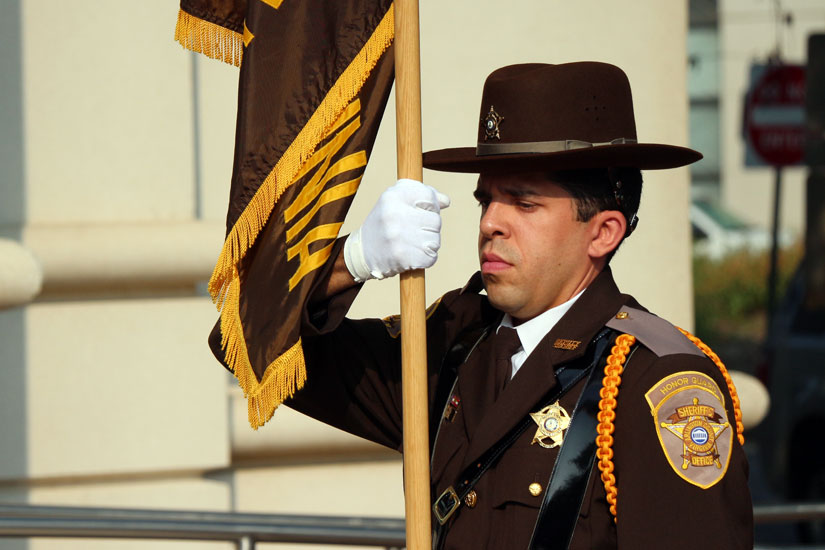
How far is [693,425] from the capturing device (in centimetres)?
217

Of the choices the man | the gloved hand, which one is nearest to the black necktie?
the man

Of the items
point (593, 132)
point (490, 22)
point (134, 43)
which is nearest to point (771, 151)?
point (490, 22)

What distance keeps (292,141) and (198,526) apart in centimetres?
106

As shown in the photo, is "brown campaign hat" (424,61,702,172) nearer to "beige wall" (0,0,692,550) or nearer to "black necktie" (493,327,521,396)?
"black necktie" (493,327,521,396)

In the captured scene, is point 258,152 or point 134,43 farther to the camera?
point 134,43

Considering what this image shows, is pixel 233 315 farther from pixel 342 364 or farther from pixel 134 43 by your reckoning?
pixel 134 43

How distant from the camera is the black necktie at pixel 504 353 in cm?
247

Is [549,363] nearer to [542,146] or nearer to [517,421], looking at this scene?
[517,421]

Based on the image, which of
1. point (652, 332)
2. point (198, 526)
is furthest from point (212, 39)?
point (198, 526)

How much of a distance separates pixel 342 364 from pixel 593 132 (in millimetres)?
659

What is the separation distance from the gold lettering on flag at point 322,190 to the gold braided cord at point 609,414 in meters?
0.54

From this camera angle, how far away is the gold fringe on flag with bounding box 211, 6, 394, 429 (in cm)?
237

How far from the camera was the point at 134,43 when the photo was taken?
4125mm

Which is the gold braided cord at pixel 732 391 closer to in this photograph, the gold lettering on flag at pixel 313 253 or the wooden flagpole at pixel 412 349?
the wooden flagpole at pixel 412 349
